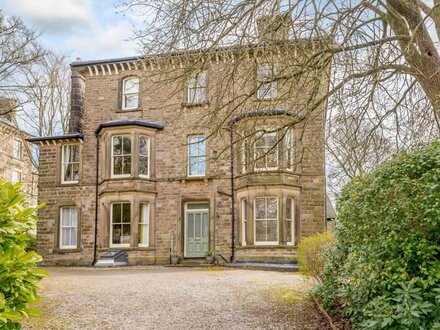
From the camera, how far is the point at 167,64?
791 cm

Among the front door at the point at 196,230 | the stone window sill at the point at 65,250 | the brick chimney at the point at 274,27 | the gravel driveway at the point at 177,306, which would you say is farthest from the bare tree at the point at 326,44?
the stone window sill at the point at 65,250

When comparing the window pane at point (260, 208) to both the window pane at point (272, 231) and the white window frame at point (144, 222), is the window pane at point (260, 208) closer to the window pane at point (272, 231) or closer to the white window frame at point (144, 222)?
the window pane at point (272, 231)

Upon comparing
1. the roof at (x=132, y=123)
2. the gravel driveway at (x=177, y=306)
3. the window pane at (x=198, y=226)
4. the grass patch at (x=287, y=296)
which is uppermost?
the roof at (x=132, y=123)

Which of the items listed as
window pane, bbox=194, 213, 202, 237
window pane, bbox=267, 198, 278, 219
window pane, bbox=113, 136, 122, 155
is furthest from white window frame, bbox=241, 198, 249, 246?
window pane, bbox=113, 136, 122, 155

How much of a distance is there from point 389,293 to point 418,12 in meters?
6.10

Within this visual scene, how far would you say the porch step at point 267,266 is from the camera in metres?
16.9

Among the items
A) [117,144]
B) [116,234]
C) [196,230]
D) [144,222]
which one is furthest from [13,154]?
→ [196,230]

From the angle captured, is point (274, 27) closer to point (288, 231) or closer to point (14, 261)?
point (14, 261)

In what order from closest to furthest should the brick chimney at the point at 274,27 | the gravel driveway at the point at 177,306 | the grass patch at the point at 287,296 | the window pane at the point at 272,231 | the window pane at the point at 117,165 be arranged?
the brick chimney at the point at 274,27, the gravel driveway at the point at 177,306, the grass patch at the point at 287,296, the window pane at the point at 272,231, the window pane at the point at 117,165

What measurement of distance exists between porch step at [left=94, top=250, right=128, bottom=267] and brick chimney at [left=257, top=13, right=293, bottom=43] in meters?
13.6

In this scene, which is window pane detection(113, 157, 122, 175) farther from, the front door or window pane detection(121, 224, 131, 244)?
the front door

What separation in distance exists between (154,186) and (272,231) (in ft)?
17.9

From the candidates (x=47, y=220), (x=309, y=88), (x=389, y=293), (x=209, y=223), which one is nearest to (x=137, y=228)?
(x=209, y=223)

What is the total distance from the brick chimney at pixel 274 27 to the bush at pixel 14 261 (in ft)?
14.5
